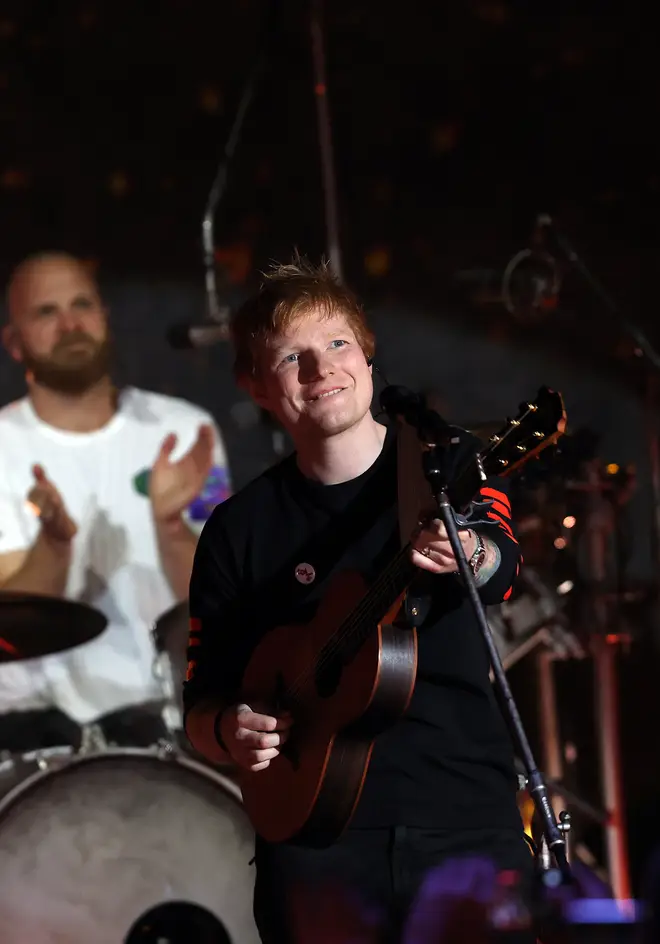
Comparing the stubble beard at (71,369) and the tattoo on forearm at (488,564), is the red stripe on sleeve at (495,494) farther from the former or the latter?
the stubble beard at (71,369)

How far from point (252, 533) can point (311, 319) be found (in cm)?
40

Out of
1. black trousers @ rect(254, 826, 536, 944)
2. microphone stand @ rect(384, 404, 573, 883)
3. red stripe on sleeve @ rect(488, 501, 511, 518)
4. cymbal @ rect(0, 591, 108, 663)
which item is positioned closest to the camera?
microphone stand @ rect(384, 404, 573, 883)

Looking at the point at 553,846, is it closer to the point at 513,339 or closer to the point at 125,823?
the point at 125,823

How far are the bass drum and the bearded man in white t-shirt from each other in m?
0.43

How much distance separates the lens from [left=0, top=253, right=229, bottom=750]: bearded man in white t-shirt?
3.73 metres

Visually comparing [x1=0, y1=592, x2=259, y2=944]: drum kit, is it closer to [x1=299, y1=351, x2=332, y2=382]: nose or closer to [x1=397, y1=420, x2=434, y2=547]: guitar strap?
[x1=299, y1=351, x2=332, y2=382]: nose

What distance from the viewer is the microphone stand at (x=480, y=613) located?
1430mm

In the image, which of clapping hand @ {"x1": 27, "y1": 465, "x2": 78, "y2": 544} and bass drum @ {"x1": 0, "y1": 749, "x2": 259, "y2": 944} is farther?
clapping hand @ {"x1": 27, "y1": 465, "x2": 78, "y2": 544}

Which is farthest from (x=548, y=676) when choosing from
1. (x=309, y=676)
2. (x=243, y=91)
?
(x=243, y=91)

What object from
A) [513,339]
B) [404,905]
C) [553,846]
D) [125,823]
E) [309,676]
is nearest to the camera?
[553,846]

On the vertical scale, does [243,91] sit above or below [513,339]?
above

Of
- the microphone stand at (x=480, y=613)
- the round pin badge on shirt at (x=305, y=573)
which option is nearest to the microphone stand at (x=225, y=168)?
the round pin badge on shirt at (x=305, y=573)

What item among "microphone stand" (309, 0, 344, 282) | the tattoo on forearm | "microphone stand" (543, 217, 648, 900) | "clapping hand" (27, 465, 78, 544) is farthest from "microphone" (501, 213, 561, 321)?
the tattoo on forearm

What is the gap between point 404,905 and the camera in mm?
1772
